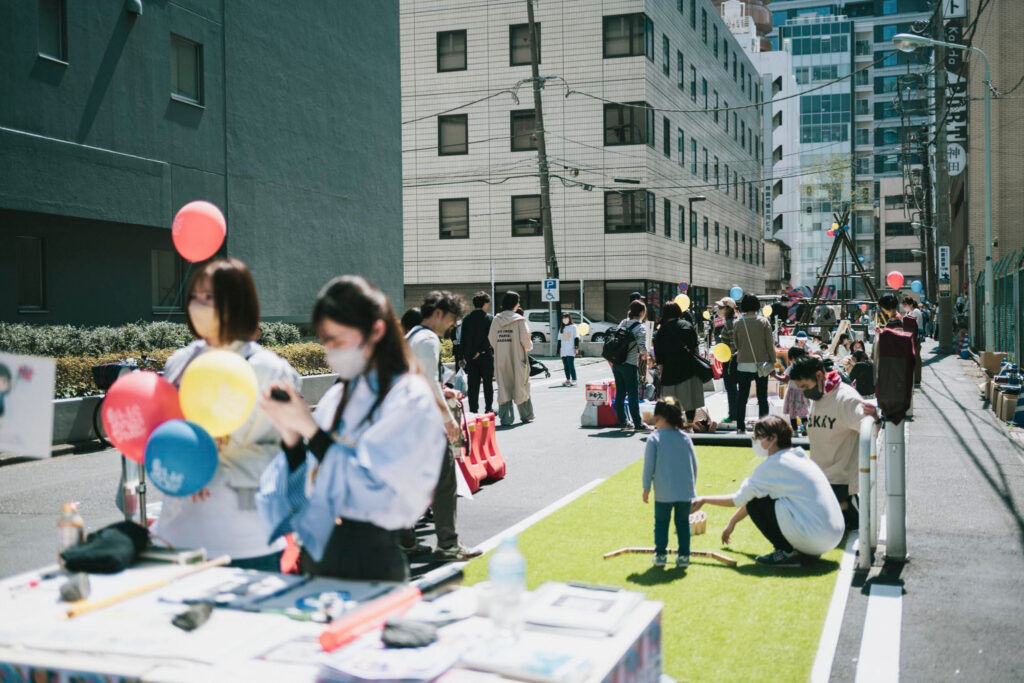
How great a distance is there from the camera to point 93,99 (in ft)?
58.0

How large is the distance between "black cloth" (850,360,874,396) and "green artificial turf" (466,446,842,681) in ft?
20.6

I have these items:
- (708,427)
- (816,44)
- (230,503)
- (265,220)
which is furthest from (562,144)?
(816,44)

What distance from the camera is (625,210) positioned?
137ft

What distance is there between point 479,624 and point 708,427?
1144cm

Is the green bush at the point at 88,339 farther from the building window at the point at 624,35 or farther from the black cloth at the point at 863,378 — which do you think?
the building window at the point at 624,35

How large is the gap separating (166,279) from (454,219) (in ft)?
77.9

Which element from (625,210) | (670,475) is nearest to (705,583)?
(670,475)

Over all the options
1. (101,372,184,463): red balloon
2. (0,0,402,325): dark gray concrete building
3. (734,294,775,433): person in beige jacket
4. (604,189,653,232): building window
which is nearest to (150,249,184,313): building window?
Answer: (0,0,402,325): dark gray concrete building

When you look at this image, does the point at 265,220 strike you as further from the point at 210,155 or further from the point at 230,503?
the point at 230,503

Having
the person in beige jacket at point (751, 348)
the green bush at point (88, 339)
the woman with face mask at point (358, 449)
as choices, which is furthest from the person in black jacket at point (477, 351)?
the woman with face mask at point (358, 449)

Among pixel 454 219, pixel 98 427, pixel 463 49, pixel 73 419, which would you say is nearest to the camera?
pixel 98 427

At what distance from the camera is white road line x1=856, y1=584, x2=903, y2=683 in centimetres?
523

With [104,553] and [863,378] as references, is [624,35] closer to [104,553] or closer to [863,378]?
[863,378]

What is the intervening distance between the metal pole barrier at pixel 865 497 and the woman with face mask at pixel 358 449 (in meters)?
4.83
